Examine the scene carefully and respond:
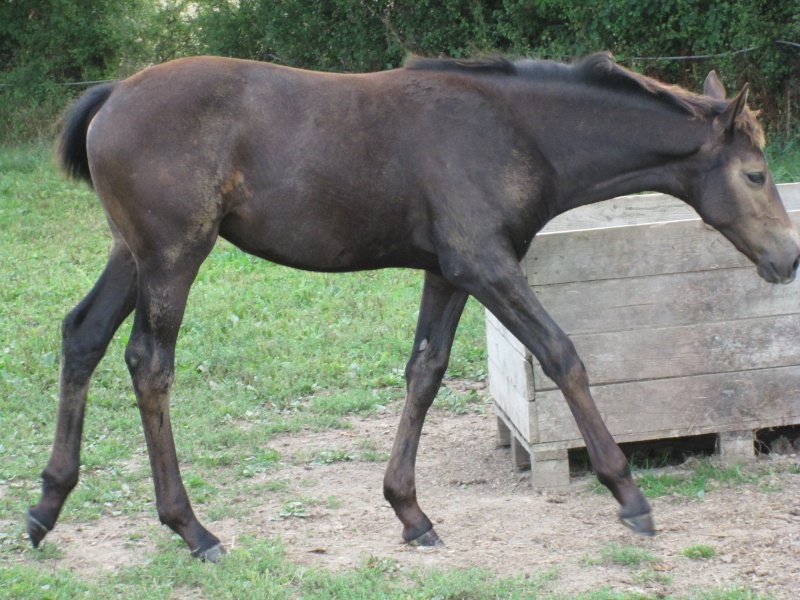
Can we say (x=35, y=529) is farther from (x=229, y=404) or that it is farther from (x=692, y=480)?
(x=692, y=480)

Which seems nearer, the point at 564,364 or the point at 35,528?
the point at 564,364

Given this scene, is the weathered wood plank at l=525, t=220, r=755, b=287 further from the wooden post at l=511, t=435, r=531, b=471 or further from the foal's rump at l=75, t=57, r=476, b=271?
the wooden post at l=511, t=435, r=531, b=471

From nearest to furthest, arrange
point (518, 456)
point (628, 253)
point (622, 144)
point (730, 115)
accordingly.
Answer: point (730, 115)
point (622, 144)
point (628, 253)
point (518, 456)

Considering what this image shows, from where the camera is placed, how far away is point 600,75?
407cm

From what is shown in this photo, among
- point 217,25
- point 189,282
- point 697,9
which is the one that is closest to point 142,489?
point 189,282

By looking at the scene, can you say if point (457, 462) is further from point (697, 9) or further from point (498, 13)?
point (498, 13)

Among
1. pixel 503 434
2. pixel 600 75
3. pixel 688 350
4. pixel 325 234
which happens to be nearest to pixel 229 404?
pixel 503 434

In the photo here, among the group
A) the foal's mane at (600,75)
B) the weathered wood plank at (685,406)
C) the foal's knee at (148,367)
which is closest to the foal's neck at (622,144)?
the foal's mane at (600,75)

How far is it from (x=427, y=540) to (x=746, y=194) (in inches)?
77.7

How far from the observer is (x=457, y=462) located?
514 centimetres

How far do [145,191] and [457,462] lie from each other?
2292 mm

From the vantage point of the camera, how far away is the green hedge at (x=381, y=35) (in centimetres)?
1151

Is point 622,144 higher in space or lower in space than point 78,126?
lower

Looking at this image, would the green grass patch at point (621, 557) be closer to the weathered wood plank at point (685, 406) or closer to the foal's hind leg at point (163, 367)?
Result: the weathered wood plank at point (685, 406)
